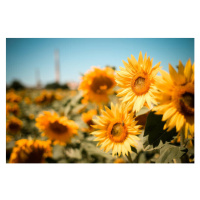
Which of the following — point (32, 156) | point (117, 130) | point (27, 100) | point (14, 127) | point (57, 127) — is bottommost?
point (32, 156)

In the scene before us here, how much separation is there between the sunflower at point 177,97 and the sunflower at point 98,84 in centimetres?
75

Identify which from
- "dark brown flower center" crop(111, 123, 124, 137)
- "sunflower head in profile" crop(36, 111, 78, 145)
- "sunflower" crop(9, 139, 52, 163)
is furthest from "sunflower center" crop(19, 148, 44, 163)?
"dark brown flower center" crop(111, 123, 124, 137)

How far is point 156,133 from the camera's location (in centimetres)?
83

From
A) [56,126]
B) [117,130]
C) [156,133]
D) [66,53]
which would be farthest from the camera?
[66,53]

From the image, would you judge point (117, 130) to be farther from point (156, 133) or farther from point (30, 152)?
point (30, 152)

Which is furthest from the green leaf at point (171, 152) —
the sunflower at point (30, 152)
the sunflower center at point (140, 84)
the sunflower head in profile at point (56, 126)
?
the sunflower at point (30, 152)

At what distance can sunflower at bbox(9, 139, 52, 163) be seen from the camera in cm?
157

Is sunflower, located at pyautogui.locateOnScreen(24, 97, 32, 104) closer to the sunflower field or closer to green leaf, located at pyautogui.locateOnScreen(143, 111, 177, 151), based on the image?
the sunflower field

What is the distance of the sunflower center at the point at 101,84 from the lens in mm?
1512

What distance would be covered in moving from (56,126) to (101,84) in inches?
25.5

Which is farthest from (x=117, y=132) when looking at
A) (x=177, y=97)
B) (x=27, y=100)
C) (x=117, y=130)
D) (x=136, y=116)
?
(x=27, y=100)

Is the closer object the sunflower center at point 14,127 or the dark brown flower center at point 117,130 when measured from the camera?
the dark brown flower center at point 117,130

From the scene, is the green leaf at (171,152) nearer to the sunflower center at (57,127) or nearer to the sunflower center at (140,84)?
the sunflower center at (140,84)

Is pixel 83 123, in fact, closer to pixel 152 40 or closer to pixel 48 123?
pixel 48 123
